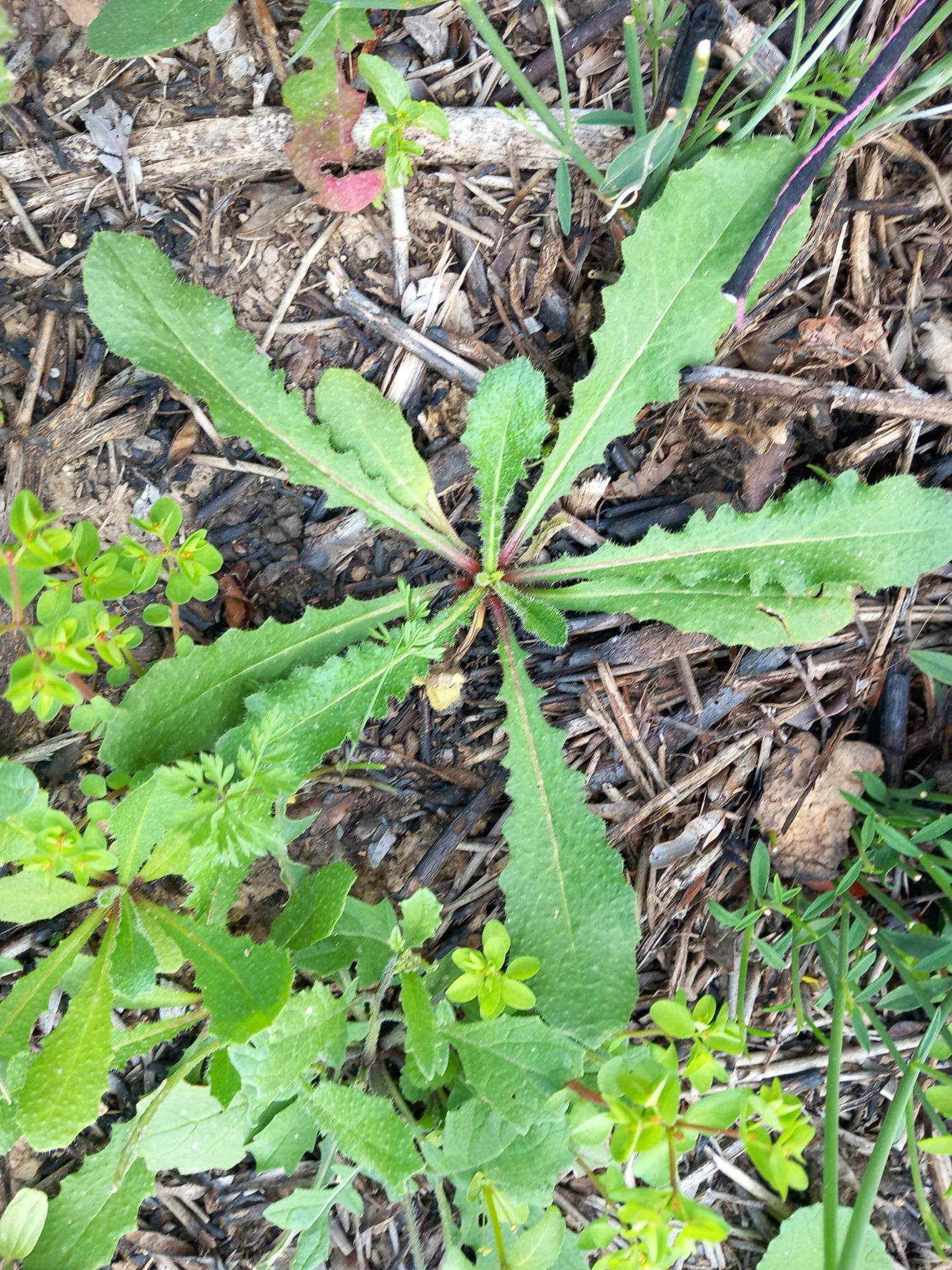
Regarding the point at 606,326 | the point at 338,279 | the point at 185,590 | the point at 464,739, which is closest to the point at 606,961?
the point at 464,739

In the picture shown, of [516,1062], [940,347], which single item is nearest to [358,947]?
[516,1062]

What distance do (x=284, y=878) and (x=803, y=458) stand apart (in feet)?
4.96

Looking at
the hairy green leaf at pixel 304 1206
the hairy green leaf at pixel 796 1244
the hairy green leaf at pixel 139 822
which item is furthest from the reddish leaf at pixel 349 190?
the hairy green leaf at pixel 796 1244

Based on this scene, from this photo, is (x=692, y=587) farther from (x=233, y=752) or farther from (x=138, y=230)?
(x=138, y=230)

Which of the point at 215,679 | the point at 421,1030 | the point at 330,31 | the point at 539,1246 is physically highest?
the point at 330,31

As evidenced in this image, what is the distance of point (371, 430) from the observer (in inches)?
80.1

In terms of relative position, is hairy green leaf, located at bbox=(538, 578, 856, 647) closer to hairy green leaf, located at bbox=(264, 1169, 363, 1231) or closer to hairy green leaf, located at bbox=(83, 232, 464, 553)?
hairy green leaf, located at bbox=(83, 232, 464, 553)

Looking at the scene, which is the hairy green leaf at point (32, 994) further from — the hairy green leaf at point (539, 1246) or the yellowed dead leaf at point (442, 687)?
the hairy green leaf at point (539, 1246)

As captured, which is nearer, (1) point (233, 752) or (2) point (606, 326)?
(1) point (233, 752)

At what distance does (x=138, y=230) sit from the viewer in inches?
80.2

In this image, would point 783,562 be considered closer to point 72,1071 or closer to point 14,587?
point 14,587

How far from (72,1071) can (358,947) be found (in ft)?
1.93

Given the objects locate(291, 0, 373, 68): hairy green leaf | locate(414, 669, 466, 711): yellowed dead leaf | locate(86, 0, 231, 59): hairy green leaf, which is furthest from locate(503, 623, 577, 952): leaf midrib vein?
locate(86, 0, 231, 59): hairy green leaf

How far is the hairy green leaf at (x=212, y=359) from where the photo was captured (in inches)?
75.7
